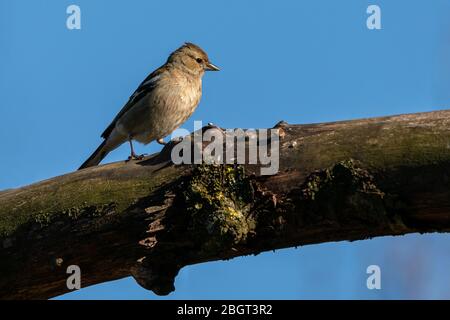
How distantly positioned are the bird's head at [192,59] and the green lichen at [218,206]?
4947 millimetres

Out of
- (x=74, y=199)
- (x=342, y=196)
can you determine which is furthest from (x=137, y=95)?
(x=342, y=196)

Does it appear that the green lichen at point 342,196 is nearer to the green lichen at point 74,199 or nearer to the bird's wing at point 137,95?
the green lichen at point 74,199

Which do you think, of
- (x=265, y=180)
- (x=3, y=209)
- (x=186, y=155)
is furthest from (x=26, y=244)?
(x=265, y=180)

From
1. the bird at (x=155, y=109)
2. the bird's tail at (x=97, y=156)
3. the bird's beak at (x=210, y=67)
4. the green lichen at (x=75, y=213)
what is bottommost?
the green lichen at (x=75, y=213)

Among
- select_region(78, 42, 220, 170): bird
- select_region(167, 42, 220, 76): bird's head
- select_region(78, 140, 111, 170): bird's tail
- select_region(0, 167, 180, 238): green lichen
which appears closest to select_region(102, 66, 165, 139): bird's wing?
select_region(78, 42, 220, 170): bird

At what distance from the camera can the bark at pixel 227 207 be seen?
390cm

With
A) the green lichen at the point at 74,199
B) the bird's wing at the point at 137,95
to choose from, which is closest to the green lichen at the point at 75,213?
the green lichen at the point at 74,199

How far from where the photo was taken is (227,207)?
163 inches

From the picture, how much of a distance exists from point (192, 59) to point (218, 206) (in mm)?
5322

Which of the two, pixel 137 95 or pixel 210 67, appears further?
pixel 210 67

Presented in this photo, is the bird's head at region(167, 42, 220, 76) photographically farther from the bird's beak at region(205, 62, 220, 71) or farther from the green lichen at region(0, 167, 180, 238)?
the green lichen at region(0, 167, 180, 238)

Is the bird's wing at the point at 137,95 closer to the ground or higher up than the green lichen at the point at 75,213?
higher up

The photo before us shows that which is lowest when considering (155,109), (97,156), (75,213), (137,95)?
(75,213)

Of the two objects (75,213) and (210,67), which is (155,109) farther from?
(75,213)
